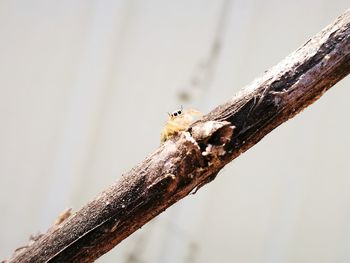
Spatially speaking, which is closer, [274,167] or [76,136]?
[76,136]

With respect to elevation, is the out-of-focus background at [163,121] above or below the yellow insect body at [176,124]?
below

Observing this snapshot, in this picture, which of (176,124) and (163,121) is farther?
(163,121)

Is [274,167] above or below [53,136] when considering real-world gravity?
below

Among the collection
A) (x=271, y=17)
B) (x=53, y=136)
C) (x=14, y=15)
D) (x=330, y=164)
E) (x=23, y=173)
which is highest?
(x=14, y=15)

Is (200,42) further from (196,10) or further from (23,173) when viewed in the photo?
(23,173)

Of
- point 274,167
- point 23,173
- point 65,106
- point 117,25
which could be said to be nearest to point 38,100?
point 65,106

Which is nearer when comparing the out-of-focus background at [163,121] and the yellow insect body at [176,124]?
the yellow insect body at [176,124]

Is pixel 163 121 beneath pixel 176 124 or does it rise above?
beneath
